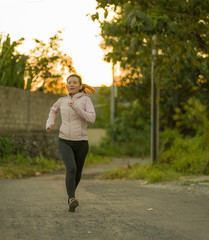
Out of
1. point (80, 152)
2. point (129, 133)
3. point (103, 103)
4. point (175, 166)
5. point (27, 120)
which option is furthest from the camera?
point (103, 103)

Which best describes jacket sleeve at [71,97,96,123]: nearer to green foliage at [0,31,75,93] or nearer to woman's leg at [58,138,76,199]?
woman's leg at [58,138,76,199]

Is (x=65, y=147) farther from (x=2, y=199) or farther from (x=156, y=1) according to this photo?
(x=156, y=1)

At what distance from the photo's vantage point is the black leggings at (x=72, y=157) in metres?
5.88

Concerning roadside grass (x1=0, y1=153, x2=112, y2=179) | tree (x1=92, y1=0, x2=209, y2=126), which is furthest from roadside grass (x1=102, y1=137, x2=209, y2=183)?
roadside grass (x1=0, y1=153, x2=112, y2=179)

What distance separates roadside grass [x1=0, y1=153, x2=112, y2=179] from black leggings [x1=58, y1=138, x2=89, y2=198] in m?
6.11

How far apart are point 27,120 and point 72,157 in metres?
9.44

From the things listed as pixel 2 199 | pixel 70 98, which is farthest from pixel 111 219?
pixel 2 199

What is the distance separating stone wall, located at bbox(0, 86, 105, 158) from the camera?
548 inches

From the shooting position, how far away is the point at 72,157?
5.91 metres

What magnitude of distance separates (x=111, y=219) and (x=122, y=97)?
22.2 metres

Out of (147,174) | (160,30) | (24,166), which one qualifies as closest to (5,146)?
(24,166)

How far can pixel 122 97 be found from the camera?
89.9 feet

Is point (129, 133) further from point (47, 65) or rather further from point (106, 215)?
point (106, 215)

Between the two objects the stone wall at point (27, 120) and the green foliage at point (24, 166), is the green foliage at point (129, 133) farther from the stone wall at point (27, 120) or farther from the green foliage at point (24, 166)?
the green foliage at point (24, 166)
